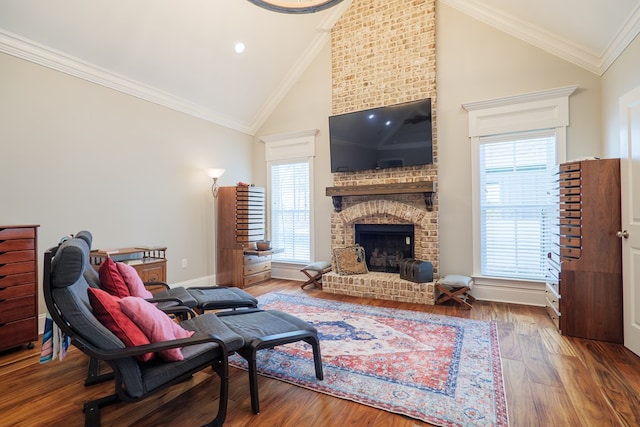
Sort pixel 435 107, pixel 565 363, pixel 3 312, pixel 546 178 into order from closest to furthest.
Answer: pixel 565 363 < pixel 3 312 < pixel 546 178 < pixel 435 107

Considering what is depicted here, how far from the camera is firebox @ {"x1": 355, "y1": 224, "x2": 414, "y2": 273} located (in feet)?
15.5

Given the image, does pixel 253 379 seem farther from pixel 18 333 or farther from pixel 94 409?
pixel 18 333

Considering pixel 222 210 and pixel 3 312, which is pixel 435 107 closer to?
pixel 222 210

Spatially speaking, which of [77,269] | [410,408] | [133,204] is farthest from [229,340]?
[133,204]

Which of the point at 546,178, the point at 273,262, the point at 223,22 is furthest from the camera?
the point at 273,262

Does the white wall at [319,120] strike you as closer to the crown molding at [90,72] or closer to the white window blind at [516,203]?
the crown molding at [90,72]

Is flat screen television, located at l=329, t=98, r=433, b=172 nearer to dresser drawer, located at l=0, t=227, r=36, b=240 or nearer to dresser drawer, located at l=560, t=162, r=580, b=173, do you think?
dresser drawer, located at l=560, t=162, r=580, b=173

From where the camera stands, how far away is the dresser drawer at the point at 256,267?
5146mm

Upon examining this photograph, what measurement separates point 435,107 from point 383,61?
1104 mm

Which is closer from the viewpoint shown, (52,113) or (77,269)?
(77,269)

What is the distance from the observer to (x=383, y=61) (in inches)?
187

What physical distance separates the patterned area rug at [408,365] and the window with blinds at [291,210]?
2.08m

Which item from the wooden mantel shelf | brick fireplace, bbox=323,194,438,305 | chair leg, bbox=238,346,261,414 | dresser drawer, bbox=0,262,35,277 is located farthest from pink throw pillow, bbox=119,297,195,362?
the wooden mantel shelf

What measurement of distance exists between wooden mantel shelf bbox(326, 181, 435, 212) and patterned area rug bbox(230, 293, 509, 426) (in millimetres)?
1624
